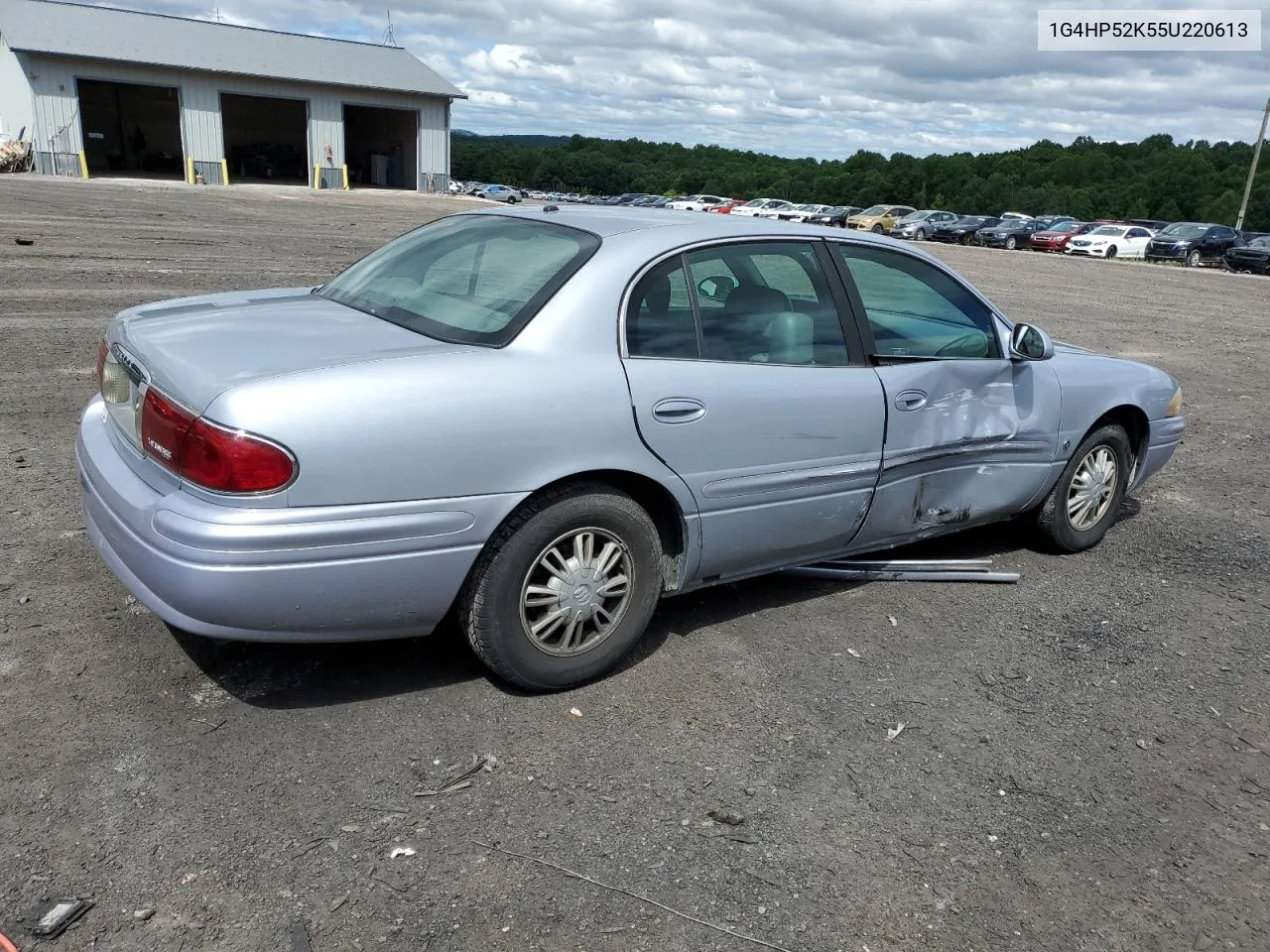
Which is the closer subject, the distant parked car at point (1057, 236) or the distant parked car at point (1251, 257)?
the distant parked car at point (1251, 257)

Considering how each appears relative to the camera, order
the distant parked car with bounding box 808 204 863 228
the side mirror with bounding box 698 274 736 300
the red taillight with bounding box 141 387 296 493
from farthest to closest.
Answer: the distant parked car with bounding box 808 204 863 228 < the side mirror with bounding box 698 274 736 300 < the red taillight with bounding box 141 387 296 493

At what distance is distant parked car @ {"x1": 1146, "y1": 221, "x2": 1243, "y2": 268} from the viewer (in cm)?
3747

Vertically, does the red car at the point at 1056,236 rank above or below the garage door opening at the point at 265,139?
below

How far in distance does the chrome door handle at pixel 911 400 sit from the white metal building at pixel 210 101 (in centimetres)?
4032

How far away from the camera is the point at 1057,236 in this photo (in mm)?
41125

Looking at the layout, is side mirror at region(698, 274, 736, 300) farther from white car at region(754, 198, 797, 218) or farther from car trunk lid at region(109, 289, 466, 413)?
white car at region(754, 198, 797, 218)

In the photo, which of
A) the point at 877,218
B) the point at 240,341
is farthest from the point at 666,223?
the point at 877,218

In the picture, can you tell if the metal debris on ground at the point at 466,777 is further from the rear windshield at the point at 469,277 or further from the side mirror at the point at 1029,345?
the side mirror at the point at 1029,345

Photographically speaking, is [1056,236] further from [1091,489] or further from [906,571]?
[906,571]

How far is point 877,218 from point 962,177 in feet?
176

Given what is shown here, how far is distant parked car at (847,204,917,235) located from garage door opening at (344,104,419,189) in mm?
20193

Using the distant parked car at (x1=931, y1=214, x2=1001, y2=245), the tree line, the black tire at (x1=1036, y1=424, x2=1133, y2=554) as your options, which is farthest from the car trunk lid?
the tree line

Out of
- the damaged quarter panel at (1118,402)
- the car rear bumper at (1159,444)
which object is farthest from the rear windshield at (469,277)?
the car rear bumper at (1159,444)

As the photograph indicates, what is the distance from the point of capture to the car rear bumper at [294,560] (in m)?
2.90
